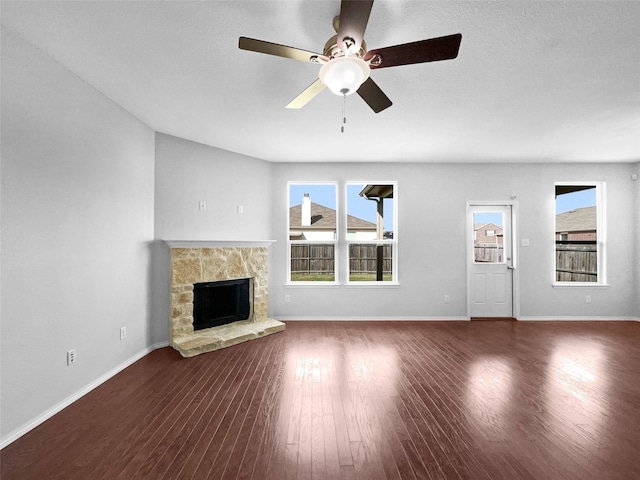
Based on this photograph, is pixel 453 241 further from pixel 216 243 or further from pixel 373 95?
pixel 216 243

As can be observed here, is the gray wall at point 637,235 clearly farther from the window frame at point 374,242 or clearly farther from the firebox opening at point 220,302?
the firebox opening at point 220,302

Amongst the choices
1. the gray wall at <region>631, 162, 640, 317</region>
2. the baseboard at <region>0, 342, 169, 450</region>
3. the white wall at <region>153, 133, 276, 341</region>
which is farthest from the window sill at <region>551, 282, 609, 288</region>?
the baseboard at <region>0, 342, 169, 450</region>

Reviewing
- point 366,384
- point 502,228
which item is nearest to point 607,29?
point 366,384

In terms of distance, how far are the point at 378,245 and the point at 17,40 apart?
4790 mm

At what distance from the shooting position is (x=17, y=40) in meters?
2.04

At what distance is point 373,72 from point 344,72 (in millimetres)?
846

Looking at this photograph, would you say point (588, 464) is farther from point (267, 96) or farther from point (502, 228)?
point (502, 228)

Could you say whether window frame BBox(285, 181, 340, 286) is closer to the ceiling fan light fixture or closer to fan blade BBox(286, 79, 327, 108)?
fan blade BBox(286, 79, 327, 108)

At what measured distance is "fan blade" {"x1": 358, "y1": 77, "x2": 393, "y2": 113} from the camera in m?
1.97

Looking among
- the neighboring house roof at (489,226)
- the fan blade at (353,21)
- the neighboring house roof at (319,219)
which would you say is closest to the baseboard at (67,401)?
the neighboring house roof at (319,219)

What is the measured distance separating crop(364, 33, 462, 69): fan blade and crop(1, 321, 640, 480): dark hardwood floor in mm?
2380

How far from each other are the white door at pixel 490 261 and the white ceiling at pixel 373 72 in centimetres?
149

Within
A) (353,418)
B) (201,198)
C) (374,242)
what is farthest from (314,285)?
(353,418)

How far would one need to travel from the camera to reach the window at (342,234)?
17.0 feet
